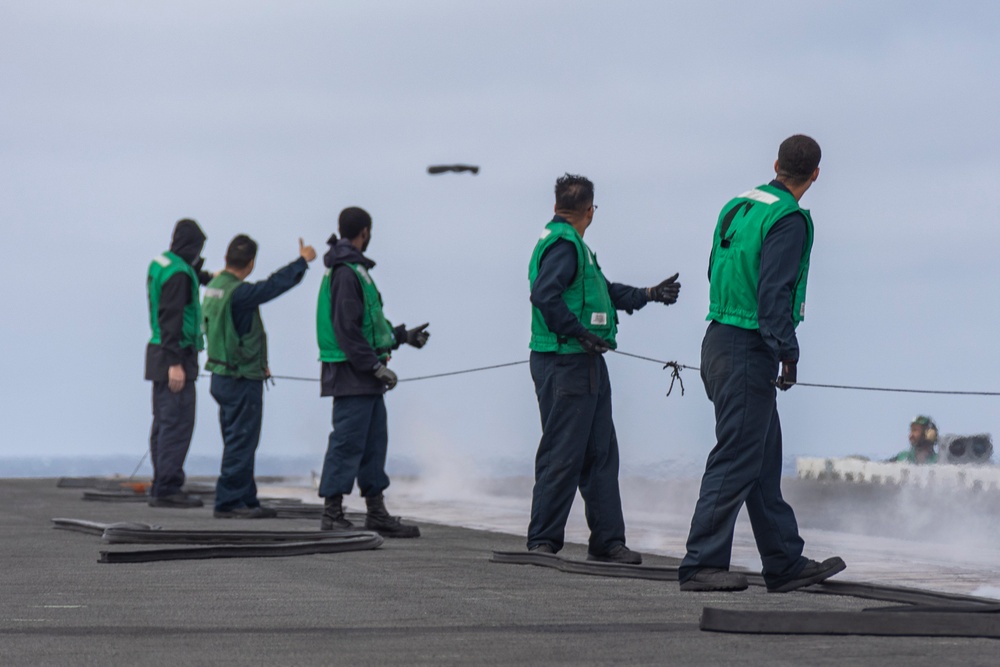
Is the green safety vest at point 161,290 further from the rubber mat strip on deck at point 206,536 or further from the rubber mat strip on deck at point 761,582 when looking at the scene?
the rubber mat strip on deck at point 761,582

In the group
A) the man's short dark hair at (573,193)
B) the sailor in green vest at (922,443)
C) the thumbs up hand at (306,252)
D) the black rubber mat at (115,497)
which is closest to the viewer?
the man's short dark hair at (573,193)

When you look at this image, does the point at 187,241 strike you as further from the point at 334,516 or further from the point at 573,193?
the point at 573,193

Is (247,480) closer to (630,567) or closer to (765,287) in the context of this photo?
(630,567)

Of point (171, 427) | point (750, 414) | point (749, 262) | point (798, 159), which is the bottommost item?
point (750, 414)

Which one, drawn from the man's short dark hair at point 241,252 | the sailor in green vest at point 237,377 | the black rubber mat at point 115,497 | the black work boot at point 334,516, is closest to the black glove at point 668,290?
the black work boot at point 334,516

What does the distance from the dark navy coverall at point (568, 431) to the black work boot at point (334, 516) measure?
215 cm

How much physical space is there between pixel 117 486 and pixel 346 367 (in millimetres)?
8692

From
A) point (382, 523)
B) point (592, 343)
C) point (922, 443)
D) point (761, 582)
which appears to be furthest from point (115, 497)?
point (922, 443)

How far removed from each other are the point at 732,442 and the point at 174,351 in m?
7.49

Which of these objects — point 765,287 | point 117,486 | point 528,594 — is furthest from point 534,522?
point 117,486

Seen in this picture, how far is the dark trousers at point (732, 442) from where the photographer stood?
236 inches

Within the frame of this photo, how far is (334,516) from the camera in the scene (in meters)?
9.72

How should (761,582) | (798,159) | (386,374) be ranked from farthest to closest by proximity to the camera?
(386,374), (761,582), (798,159)

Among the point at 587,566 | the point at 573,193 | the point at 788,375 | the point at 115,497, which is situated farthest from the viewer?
the point at 115,497
